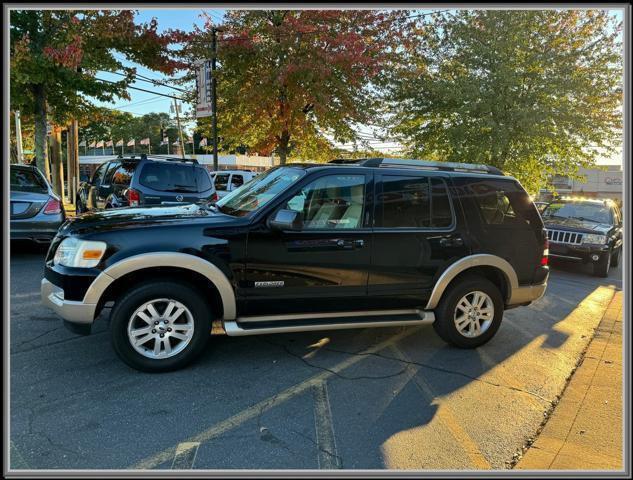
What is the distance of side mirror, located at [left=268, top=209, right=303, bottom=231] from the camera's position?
3.87 metres

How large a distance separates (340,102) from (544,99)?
5.91 meters

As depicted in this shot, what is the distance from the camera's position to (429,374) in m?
4.12

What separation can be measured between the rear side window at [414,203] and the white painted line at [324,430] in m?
1.65

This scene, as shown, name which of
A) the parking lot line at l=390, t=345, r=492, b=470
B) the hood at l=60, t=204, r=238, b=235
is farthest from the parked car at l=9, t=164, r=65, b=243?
the parking lot line at l=390, t=345, r=492, b=470

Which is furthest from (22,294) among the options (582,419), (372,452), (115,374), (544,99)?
(544,99)

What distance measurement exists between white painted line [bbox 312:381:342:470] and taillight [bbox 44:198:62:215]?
6.19 meters

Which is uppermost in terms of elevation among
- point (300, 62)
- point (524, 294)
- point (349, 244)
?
point (300, 62)

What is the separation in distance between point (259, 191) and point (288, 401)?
201 centimetres

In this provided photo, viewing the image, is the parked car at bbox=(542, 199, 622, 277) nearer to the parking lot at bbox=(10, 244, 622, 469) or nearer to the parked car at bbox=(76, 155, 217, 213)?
the parking lot at bbox=(10, 244, 622, 469)

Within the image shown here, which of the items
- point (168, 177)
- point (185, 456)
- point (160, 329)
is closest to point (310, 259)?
point (160, 329)

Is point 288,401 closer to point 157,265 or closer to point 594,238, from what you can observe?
point 157,265

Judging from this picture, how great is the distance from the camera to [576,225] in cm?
1030

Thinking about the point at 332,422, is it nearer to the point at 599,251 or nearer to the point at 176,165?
the point at 176,165

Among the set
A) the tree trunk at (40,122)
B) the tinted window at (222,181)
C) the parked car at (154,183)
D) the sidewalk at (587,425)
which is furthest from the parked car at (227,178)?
the sidewalk at (587,425)
